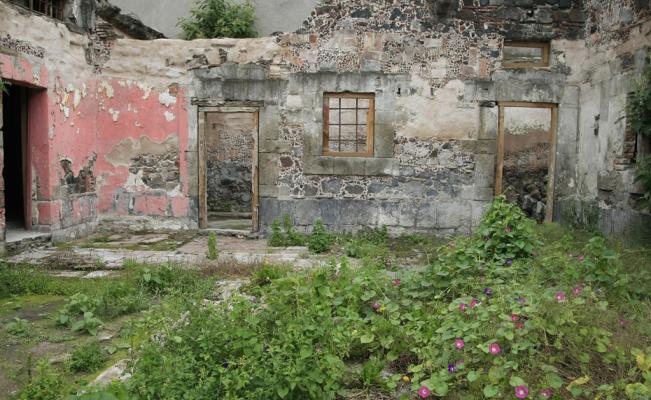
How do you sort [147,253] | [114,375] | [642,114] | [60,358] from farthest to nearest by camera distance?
[147,253]
[642,114]
[60,358]
[114,375]

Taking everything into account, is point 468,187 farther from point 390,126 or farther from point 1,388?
point 1,388

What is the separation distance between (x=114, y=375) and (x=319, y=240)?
4.93 m

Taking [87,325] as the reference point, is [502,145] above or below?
above

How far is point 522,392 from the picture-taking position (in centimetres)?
296

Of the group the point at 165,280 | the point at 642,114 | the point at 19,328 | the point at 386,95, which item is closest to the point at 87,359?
the point at 19,328

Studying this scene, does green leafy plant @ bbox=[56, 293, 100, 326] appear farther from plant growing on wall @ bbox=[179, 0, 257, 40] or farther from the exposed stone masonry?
plant growing on wall @ bbox=[179, 0, 257, 40]

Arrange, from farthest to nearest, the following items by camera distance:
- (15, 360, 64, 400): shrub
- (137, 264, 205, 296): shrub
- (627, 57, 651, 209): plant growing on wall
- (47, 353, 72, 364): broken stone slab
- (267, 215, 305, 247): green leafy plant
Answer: (267, 215, 305, 247): green leafy plant → (627, 57, 651, 209): plant growing on wall → (137, 264, 205, 296): shrub → (47, 353, 72, 364): broken stone slab → (15, 360, 64, 400): shrub

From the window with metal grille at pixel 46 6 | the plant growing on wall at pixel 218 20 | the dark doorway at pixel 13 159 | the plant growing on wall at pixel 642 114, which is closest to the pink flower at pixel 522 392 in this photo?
the plant growing on wall at pixel 642 114

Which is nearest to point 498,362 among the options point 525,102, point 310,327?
point 310,327

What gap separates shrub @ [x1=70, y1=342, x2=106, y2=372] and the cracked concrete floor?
8.30ft

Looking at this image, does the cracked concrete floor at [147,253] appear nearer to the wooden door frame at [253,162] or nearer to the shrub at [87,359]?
the wooden door frame at [253,162]

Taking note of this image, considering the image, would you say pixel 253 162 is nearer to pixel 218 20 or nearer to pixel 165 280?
pixel 165 280

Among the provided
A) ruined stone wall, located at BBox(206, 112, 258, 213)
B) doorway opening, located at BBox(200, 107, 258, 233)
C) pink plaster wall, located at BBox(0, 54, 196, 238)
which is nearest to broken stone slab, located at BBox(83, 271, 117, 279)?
pink plaster wall, located at BBox(0, 54, 196, 238)

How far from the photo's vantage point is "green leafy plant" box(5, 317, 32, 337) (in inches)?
173
